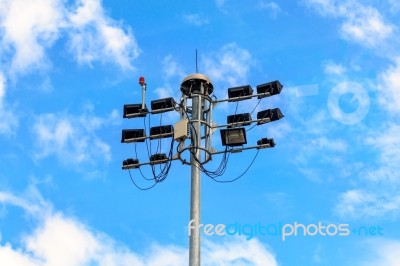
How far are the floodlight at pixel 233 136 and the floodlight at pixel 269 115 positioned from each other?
1.85 feet

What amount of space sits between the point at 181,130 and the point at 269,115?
87.2 inches

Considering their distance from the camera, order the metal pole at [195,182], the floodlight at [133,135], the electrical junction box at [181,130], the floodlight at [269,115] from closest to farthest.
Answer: the metal pole at [195,182]
the electrical junction box at [181,130]
the floodlight at [269,115]
the floodlight at [133,135]

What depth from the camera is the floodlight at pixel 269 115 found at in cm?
1820

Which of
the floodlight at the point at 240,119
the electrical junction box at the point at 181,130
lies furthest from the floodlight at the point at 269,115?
the electrical junction box at the point at 181,130

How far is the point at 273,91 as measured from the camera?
18.7 m

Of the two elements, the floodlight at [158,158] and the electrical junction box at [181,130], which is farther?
the floodlight at [158,158]

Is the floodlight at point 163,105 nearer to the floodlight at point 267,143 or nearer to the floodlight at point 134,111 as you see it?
the floodlight at point 134,111

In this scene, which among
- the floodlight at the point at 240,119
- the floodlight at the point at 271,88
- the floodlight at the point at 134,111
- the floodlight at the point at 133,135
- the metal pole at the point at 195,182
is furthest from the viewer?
the floodlight at the point at 134,111

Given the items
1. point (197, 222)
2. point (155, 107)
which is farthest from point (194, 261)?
point (155, 107)

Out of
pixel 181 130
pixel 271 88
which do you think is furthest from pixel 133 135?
pixel 271 88

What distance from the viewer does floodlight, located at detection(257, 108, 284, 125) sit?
18.2 meters

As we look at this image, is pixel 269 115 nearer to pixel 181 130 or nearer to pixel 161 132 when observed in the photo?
pixel 181 130

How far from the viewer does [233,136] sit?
18.1m

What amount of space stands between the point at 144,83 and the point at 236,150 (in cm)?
302
